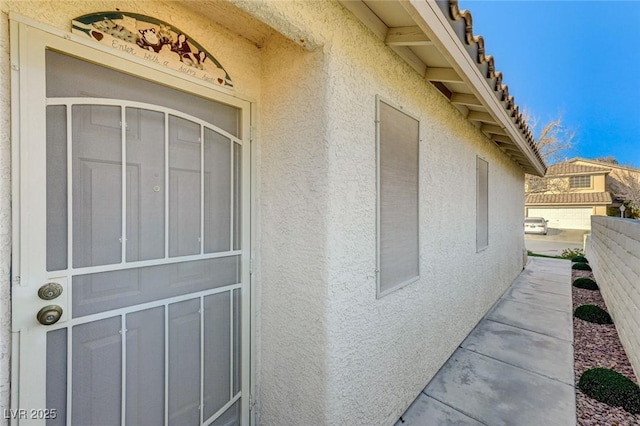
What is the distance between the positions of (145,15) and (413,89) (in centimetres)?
300

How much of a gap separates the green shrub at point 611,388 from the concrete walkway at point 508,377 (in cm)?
21

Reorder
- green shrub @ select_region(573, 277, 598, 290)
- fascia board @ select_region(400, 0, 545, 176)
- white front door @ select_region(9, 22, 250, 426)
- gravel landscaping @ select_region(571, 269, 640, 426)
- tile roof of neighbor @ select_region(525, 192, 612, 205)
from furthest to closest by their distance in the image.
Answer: tile roof of neighbor @ select_region(525, 192, 612, 205) < green shrub @ select_region(573, 277, 598, 290) < gravel landscaping @ select_region(571, 269, 640, 426) < fascia board @ select_region(400, 0, 545, 176) < white front door @ select_region(9, 22, 250, 426)

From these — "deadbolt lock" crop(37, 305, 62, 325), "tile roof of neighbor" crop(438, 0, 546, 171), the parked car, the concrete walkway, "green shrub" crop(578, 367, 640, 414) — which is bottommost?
the concrete walkway

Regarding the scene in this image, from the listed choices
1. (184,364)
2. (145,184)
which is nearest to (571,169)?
(184,364)

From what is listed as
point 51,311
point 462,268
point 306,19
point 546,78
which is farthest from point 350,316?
point 546,78

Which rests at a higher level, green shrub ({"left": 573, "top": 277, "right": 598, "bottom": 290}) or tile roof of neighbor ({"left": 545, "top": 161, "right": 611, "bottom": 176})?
tile roof of neighbor ({"left": 545, "top": 161, "right": 611, "bottom": 176})

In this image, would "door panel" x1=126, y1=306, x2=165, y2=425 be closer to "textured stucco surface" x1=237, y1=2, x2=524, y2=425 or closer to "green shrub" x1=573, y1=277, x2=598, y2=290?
"textured stucco surface" x1=237, y1=2, x2=524, y2=425

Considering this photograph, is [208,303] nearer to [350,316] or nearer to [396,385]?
[350,316]

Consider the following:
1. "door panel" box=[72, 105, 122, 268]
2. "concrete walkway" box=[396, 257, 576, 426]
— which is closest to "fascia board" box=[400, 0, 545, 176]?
"door panel" box=[72, 105, 122, 268]

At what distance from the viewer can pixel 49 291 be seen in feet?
5.73

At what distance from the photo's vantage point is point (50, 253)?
178cm

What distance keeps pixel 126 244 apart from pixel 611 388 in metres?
6.28

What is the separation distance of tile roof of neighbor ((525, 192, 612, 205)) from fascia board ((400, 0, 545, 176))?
1522 inches

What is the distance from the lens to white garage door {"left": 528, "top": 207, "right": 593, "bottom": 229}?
3123cm
